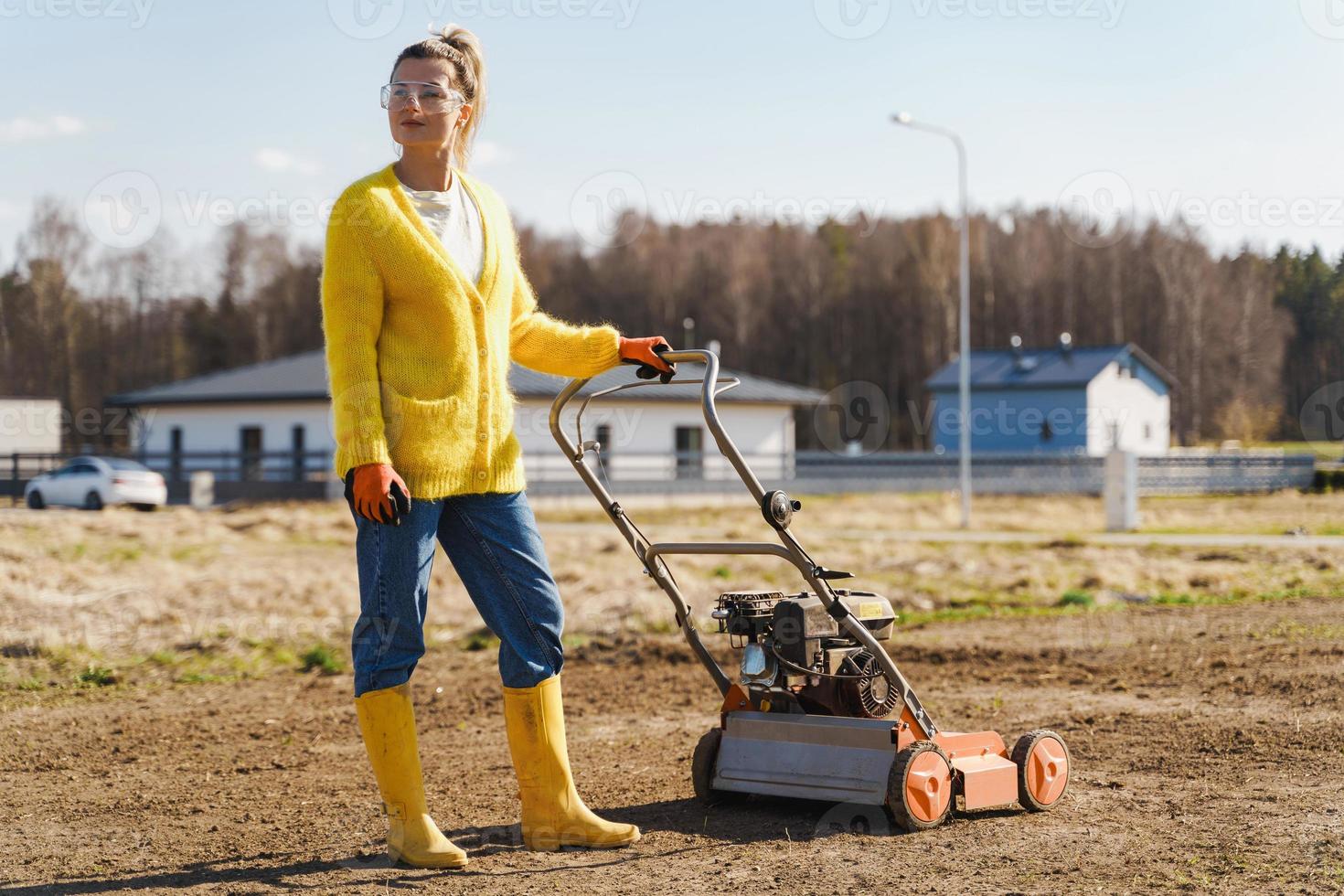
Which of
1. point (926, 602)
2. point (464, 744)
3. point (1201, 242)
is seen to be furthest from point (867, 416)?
point (464, 744)

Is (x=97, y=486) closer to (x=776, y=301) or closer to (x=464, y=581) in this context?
(x=464, y=581)

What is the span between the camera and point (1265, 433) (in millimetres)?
14875

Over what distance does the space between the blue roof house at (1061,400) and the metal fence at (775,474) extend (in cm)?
983

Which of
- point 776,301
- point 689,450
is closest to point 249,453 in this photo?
point 689,450

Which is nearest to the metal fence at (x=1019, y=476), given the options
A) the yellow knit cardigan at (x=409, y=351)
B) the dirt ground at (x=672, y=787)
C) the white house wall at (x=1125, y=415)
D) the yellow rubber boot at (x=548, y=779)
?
the white house wall at (x=1125, y=415)

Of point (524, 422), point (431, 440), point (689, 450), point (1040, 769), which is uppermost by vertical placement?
point (524, 422)

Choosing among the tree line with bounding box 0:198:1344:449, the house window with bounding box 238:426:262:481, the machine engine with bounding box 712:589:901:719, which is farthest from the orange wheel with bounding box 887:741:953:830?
the house window with bounding box 238:426:262:481

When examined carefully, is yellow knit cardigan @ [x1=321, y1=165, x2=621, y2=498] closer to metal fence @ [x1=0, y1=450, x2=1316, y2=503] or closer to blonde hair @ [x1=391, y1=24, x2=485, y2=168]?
blonde hair @ [x1=391, y1=24, x2=485, y2=168]

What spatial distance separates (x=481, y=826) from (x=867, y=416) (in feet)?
203

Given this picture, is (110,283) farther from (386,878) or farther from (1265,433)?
(386,878)

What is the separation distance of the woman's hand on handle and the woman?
43 cm

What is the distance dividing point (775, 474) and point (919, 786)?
3628cm

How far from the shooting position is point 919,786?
405 centimetres

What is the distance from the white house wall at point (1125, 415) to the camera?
4756cm
